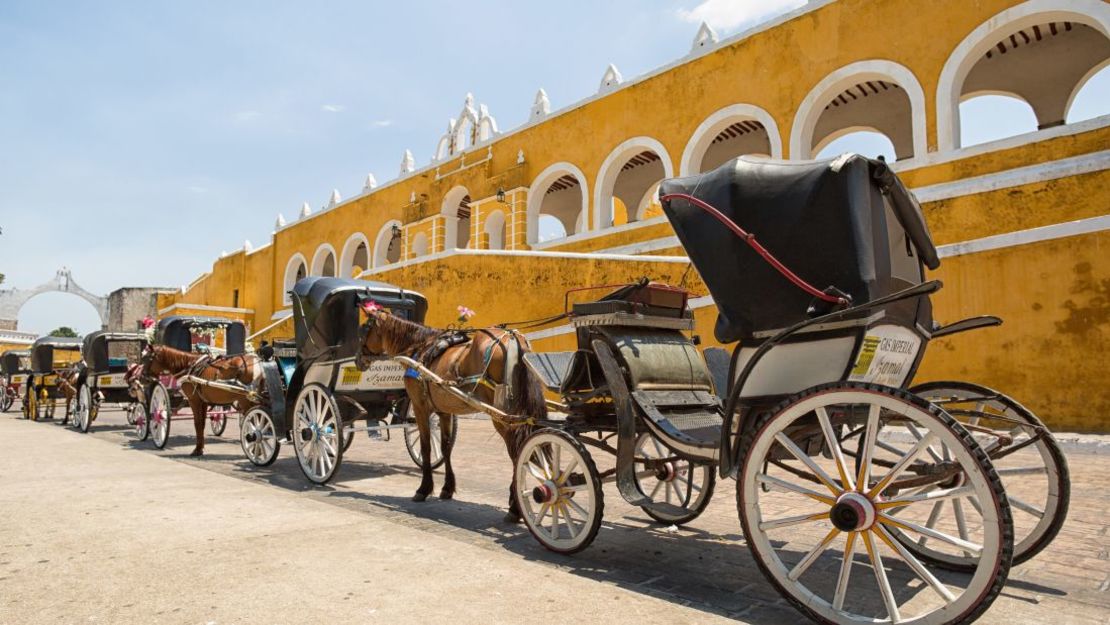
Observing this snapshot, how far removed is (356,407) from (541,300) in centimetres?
649

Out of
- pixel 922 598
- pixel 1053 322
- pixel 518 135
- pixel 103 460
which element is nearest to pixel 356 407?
pixel 103 460

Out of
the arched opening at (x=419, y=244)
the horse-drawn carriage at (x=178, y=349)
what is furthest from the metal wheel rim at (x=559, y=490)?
the arched opening at (x=419, y=244)

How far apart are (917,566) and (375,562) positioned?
8.19 ft

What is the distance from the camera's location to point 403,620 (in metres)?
2.67

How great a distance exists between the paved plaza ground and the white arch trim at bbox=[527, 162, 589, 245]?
39.2ft

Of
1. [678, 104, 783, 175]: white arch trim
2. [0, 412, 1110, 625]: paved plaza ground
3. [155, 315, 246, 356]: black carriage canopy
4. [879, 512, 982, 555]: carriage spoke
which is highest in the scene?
[678, 104, 783, 175]: white arch trim

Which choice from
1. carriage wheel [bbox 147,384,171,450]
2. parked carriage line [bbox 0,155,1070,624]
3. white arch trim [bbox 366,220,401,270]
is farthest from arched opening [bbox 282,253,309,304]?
parked carriage line [bbox 0,155,1070,624]

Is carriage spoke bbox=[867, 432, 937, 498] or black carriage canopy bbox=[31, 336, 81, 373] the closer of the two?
carriage spoke bbox=[867, 432, 937, 498]

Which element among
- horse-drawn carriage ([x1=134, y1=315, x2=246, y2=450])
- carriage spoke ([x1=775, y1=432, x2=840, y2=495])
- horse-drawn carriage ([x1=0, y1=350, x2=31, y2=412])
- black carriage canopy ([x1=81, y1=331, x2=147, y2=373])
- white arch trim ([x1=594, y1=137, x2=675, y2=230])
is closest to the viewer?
carriage spoke ([x1=775, y1=432, x2=840, y2=495])

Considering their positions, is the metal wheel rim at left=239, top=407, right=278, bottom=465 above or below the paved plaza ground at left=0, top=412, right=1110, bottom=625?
above

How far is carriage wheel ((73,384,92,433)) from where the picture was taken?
37.2ft

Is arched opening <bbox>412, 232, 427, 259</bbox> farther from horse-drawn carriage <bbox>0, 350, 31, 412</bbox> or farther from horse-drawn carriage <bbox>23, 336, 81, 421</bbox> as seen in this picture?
horse-drawn carriage <bbox>0, 350, 31, 412</bbox>

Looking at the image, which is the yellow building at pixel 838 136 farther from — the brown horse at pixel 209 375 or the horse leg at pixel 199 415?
the horse leg at pixel 199 415

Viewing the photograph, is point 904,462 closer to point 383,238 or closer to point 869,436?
point 869,436
